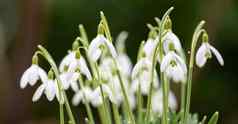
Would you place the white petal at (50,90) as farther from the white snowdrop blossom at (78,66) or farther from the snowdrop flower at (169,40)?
the snowdrop flower at (169,40)

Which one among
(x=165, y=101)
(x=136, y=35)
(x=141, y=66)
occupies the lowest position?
(x=165, y=101)

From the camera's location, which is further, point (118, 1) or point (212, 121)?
point (118, 1)

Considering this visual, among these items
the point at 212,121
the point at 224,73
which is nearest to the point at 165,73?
the point at 212,121

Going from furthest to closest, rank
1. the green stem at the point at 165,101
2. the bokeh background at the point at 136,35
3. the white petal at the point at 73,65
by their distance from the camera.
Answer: the bokeh background at the point at 136,35, the white petal at the point at 73,65, the green stem at the point at 165,101

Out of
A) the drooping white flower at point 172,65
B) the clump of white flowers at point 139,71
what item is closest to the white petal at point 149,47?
the clump of white flowers at point 139,71

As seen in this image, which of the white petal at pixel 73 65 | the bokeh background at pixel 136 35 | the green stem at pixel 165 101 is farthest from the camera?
the bokeh background at pixel 136 35

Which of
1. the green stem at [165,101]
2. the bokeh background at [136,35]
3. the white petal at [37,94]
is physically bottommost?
the green stem at [165,101]

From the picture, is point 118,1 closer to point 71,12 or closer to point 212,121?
point 71,12

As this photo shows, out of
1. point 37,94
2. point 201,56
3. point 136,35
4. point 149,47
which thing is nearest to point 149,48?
point 149,47

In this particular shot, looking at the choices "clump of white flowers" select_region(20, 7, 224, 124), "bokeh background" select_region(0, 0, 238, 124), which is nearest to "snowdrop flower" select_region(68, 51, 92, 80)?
"clump of white flowers" select_region(20, 7, 224, 124)

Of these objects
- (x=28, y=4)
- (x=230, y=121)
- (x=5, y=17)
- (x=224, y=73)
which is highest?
(x=5, y=17)

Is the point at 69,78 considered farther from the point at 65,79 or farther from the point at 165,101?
the point at 165,101
